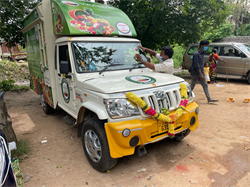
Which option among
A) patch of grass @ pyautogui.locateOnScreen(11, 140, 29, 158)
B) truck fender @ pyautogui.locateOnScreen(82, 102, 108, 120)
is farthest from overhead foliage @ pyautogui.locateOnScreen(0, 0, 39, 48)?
truck fender @ pyautogui.locateOnScreen(82, 102, 108, 120)

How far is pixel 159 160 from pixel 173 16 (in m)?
7.68

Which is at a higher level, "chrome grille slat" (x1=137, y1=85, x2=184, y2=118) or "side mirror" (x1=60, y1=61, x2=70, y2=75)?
"side mirror" (x1=60, y1=61, x2=70, y2=75)

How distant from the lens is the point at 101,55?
151 inches

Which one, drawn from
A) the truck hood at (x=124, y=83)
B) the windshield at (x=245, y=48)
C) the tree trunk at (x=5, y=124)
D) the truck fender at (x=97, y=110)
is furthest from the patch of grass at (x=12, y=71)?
the windshield at (x=245, y=48)

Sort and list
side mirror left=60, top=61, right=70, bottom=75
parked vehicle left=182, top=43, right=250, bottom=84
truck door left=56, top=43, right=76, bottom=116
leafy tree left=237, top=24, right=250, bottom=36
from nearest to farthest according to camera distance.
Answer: side mirror left=60, top=61, right=70, bottom=75 → truck door left=56, top=43, right=76, bottom=116 → parked vehicle left=182, top=43, right=250, bottom=84 → leafy tree left=237, top=24, right=250, bottom=36

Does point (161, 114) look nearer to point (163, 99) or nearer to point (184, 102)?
point (163, 99)

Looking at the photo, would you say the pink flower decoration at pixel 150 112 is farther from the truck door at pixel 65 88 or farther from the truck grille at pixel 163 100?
the truck door at pixel 65 88

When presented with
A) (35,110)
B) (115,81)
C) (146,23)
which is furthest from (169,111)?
(146,23)

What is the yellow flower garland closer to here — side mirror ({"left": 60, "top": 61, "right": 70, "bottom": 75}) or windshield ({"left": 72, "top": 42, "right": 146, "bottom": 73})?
windshield ({"left": 72, "top": 42, "right": 146, "bottom": 73})

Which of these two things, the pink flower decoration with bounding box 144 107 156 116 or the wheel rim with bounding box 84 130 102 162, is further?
the wheel rim with bounding box 84 130 102 162

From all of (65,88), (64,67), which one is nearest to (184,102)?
(64,67)

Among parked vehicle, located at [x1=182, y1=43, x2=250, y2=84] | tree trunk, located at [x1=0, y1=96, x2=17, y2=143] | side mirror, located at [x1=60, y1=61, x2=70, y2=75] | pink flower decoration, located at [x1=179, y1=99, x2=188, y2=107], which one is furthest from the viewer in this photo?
parked vehicle, located at [x1=182, y1=43, x2=250, y2=84]

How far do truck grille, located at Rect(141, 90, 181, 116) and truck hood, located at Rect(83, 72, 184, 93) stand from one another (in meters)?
0.17

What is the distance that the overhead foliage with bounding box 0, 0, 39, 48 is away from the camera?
7.38 metres
